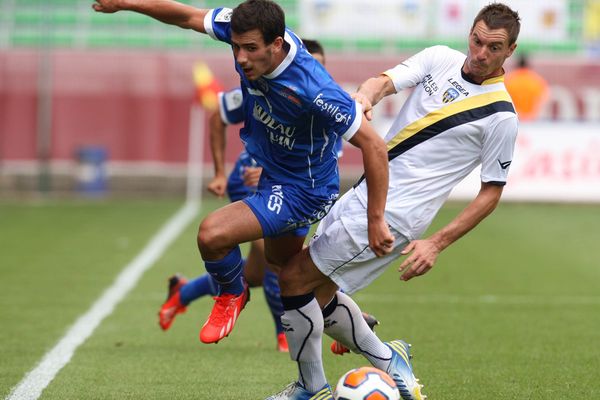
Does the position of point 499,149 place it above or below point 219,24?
below

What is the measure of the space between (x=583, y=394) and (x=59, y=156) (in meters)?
15.2

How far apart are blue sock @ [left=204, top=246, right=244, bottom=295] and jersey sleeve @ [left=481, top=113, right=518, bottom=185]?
1356 mm

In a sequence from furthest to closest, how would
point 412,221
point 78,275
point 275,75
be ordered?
point 78,275, point 412,221, point 275,75

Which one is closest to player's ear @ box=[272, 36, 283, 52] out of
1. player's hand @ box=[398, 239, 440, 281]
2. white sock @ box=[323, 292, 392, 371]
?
player's hand @ box=[398, 239, 440, 281]

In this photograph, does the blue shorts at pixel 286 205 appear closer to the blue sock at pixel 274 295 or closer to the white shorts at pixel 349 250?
the white shorts at pixel 349 250

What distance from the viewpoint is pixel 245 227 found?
5945 mm

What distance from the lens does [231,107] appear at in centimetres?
811

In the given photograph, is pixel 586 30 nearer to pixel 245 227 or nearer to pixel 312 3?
pixel 312 3

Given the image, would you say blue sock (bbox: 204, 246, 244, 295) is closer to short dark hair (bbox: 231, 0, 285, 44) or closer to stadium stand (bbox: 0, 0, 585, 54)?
short dark hair (bbox: 231, 0, 285, 44)

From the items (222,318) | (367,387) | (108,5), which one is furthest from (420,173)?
(108,5)

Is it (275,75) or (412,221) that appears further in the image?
(412,221)

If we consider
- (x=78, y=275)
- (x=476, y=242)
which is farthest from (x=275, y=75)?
(x=476, y=242)

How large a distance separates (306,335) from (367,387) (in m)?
0.62

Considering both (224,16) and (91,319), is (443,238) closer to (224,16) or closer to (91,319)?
(224,16)
